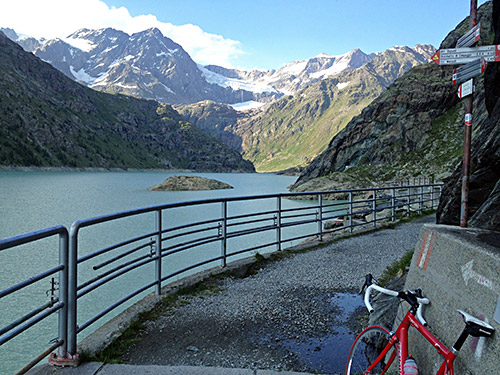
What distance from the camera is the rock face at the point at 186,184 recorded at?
260ft

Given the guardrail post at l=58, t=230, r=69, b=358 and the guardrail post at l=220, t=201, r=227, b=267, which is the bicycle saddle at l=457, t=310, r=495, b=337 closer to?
the guardrail post at l=58, t=230, r=69, b=358

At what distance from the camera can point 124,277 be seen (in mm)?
15312

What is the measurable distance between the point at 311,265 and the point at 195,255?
451 inches

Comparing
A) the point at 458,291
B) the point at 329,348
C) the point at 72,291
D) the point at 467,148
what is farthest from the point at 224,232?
the point at 458,291

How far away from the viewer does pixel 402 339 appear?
319 centimetres

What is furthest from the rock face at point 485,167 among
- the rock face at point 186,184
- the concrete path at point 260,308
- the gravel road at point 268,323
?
the rock face at point 186,184

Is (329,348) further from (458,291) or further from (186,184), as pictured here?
(186,184)

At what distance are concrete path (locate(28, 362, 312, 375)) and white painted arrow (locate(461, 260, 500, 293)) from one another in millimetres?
1954

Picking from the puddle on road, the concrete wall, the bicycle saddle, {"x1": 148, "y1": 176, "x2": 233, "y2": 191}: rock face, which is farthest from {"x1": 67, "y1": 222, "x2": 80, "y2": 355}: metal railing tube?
{"x1": 148, "y1": 176, "x2": 233, "y2": 191}: rock face

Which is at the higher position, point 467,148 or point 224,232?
point 467,148

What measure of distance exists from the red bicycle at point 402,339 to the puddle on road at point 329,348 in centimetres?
40

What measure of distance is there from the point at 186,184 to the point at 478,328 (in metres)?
81.5

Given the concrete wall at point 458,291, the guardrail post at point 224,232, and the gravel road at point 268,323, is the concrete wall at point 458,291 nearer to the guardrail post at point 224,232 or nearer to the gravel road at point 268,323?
the gravel road at point 268,323

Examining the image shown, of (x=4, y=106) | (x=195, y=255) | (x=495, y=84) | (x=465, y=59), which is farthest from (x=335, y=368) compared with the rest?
(x=4, y=106)
